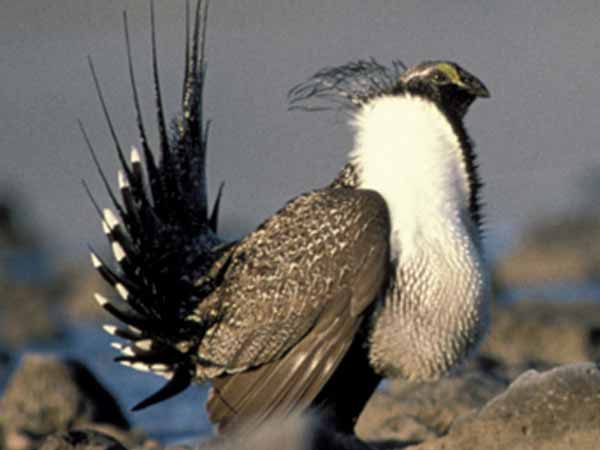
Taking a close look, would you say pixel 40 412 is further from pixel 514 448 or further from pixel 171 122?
pixel 514 448

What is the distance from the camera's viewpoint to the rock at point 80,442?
5.54 m

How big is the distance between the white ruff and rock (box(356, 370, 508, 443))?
1176 mm

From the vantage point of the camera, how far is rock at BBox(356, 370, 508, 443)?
254 inches

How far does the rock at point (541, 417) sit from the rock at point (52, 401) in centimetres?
225

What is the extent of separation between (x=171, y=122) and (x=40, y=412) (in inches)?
58.3

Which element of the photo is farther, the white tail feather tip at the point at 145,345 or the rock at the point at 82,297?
the rock at the point at 82,297

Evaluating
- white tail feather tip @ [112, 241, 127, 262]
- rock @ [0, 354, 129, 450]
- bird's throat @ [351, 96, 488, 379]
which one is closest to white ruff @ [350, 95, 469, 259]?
bird's throat @ [351, 96, 488, 379]

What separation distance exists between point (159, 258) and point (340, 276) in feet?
2.42

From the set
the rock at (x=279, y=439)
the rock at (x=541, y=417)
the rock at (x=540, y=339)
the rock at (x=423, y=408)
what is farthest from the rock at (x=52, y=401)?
the rock at (x=279, y=439)

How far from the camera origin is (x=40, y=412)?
714 centimetres

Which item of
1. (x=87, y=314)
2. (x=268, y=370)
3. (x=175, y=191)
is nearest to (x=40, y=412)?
(x=175, y=191)

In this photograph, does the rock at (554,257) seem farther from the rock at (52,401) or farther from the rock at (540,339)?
the rock at (52,401)

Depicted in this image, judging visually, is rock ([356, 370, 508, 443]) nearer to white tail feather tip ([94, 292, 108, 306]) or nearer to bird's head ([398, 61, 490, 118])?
white tail feather tip ([94, 292, 108, 306])

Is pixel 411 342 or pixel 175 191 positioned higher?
pixel 175 191
